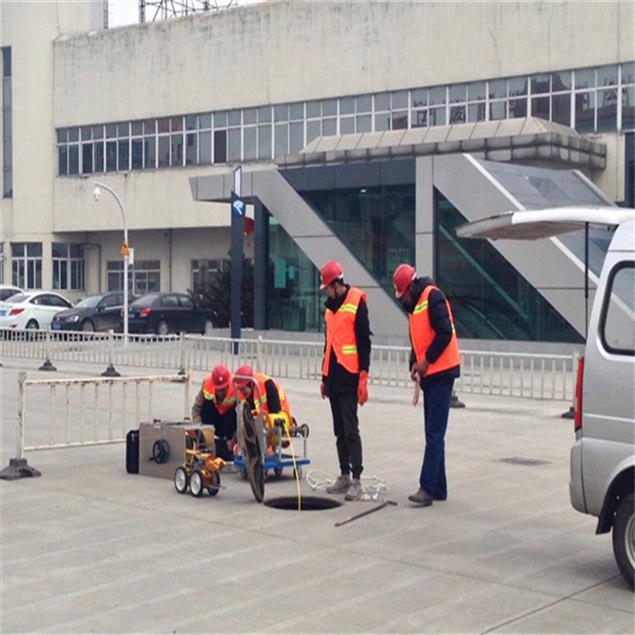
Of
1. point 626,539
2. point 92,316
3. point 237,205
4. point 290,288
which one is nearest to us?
point 626,539

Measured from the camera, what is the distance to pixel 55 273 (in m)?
52.1

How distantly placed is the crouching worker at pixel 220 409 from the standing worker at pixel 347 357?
1.32 m

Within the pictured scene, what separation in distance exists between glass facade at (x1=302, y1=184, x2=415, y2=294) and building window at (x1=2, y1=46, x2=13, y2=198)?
89.2 feet

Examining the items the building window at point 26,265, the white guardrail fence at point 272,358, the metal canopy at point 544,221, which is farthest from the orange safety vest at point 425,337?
the building window at point 26,265

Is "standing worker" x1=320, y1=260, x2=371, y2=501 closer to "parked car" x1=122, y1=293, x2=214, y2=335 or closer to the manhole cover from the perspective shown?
the manhole cover

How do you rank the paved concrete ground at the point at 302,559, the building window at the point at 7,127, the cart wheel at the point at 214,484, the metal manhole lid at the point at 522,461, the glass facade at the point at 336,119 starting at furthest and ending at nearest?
the building window at the point at 7,127, the glass facade at the point at 336,119, the metal manhole lid at the point at 522,461, the cart wheel at the point at 214,484, the paved concrete ground at the point at 302,559

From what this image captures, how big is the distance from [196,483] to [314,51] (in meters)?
33.9

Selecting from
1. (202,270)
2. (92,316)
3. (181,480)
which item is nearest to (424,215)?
(92,316)

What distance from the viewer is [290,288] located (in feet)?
100

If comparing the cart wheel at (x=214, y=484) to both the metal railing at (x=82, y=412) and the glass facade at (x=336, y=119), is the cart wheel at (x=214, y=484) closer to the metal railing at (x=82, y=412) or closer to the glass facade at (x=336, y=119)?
the metal railing at (x=82, y=412)

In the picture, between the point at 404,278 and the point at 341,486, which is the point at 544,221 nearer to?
the point at 404,278

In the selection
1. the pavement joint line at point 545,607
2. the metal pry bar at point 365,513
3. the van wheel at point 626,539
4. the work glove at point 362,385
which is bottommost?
the pavement joint line at point 545,607

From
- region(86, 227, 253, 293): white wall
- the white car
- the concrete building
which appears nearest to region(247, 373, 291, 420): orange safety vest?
the concrete building

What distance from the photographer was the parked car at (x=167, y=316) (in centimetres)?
3597
